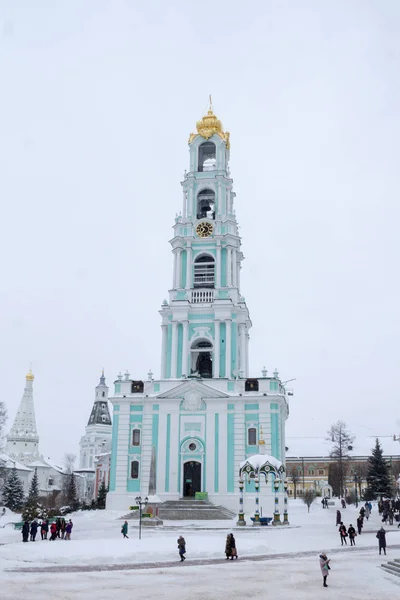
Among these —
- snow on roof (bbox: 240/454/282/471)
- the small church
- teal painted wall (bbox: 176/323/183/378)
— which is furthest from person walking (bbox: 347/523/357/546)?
teal painted wall (bbox: 176/323/183/378)

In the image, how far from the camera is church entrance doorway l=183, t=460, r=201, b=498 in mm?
49156

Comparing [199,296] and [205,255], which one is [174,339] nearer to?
[199,296]

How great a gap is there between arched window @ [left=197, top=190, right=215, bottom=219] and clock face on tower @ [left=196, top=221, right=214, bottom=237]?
1464mm

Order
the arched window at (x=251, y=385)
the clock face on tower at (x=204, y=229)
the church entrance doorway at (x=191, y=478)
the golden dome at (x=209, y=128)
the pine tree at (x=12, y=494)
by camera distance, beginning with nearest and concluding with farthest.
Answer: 1. the church entrance doorway at (x=191, y=478)
2. the arched window at (x=251, y=385)
3. the clock face on tower at (x=204, y=229)
4. the golden dome at (x=209, y=128)
5. the pine tree at (x=12, y=494)

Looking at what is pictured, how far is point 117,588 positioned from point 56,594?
1.64 meters

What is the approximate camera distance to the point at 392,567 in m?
19.4

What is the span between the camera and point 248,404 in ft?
164

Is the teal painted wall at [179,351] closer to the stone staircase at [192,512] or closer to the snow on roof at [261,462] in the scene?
the stone staircase at [192,512]

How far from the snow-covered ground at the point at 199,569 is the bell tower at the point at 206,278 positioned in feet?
70.7

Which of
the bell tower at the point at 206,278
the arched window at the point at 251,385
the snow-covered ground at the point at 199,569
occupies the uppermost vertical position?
the bell tower at the point at 206,278

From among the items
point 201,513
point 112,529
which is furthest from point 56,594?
point 201,513

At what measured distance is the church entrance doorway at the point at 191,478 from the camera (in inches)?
1935

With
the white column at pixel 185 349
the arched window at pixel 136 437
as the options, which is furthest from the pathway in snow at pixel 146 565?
the white column at pixel 185 349

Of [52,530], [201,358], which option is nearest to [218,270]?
[201,358]
